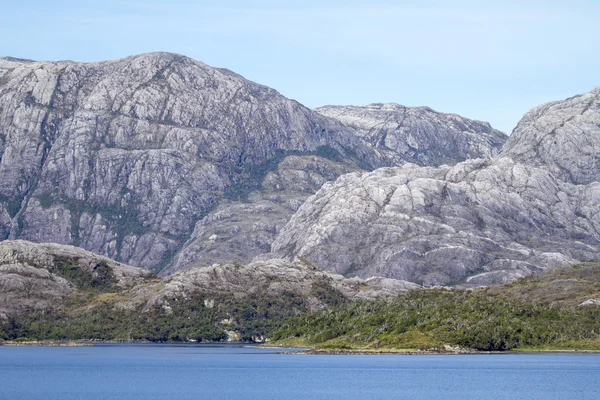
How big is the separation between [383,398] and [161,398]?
43.2 m

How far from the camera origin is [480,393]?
640 ft

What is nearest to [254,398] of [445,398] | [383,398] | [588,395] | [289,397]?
[289,397]

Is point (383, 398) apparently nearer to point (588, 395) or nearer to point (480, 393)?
point (480, 393)

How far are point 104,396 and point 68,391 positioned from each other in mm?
12823

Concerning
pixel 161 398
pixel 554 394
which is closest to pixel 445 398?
pixel 554 394

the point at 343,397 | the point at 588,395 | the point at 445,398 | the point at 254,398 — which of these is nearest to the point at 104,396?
the point at 254,398

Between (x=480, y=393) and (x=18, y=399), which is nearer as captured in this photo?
(x=18, y=399)

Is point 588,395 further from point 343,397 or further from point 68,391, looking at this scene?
point 68,391

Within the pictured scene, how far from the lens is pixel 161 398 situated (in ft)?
612

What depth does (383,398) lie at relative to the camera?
187 m

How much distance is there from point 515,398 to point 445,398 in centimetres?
1351

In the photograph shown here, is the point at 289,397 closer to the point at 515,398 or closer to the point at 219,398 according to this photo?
the point at 219,398

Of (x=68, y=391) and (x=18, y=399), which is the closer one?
(x=18, y=399)

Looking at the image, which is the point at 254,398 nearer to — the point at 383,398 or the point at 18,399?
the point at 383,398
